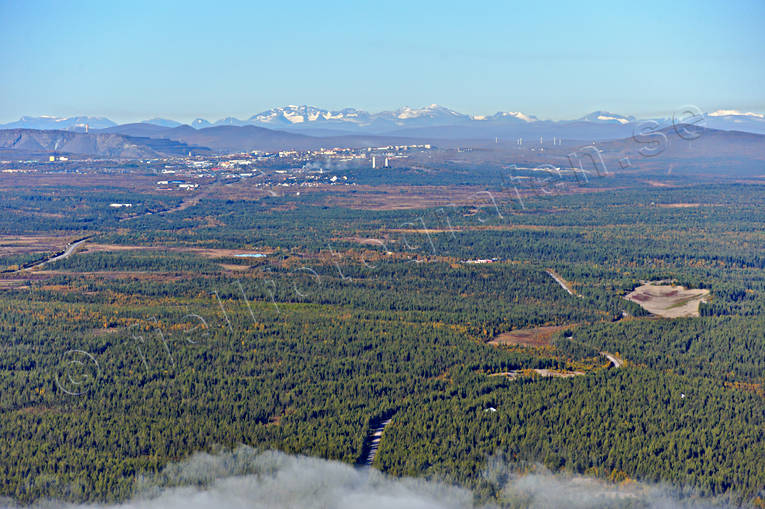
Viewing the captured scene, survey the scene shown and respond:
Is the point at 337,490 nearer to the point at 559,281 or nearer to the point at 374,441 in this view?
the point at 374,441

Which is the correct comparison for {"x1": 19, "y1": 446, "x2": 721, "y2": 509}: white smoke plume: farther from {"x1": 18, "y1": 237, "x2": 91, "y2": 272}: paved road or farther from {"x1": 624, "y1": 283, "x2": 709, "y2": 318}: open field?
{"x1": 18, "y1": 237, "x2": 91, "y2": 272}: paved road

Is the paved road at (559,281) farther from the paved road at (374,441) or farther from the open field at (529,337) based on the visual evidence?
the paved road at (374,441)

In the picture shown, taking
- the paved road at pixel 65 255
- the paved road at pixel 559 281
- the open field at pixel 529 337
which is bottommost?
the open field at pixel 529 337

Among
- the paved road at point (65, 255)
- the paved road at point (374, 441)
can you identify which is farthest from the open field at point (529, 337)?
the paved road at point (65, 255)

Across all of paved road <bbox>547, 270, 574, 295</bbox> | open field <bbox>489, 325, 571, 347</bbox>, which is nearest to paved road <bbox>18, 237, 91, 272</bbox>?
paved road <bbox>547, 270, 574, 295</bbox>

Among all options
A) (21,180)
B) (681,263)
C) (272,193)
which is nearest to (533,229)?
(681,263)

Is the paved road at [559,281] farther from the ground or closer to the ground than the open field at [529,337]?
farther from the ground
